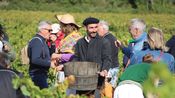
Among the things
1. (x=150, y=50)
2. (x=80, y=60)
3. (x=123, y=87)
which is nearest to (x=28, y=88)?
(x=123, y=87)

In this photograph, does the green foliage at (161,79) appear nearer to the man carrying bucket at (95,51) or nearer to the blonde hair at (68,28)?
the man carrying bucket at (95,51)

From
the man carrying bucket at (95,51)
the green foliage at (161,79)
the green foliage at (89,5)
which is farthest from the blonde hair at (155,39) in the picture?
the green foliage at (89,5)

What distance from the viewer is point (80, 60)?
5.50 meters

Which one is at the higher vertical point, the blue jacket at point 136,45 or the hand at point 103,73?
the blue jacket at point 136,45

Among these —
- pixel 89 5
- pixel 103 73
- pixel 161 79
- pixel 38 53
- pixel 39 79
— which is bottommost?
pixel 89 5

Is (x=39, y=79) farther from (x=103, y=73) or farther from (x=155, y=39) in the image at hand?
(x=155, y=39)

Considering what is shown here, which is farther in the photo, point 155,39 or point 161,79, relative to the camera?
point 155,39

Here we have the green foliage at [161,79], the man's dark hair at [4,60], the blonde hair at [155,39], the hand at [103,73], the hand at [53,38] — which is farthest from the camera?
the hand at [53,38]

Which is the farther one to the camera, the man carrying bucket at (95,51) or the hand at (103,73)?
the man carrying bucket at (95,51)

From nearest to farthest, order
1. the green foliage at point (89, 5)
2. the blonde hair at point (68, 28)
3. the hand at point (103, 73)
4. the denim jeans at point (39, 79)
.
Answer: the hand at point (103, 73), the denim jeans at point (39, 79), the blonde hair at point (68, 28), the green foliage at point (89, 5)

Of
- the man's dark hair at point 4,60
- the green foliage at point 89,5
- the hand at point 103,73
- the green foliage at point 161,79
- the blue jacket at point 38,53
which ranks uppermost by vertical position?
the green foliage at point 161,79

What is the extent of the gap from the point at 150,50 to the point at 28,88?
7.72ft

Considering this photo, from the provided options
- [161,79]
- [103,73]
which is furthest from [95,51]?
[161,79]

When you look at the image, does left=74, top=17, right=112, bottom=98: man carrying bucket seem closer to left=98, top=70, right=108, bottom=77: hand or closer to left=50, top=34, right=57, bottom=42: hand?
left=98, top=70, right=108, bottom=77: hand
